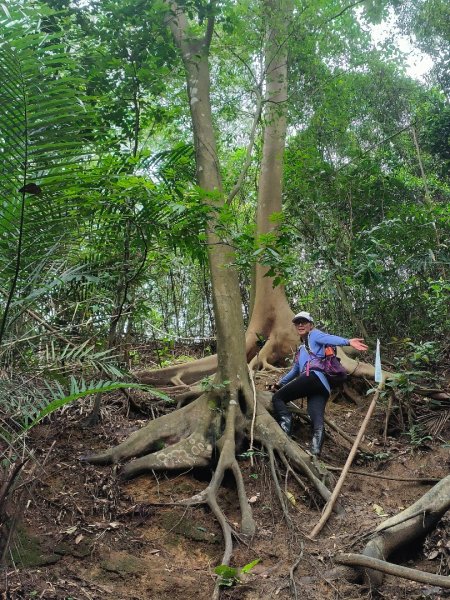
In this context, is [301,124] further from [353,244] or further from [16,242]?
[16,242]

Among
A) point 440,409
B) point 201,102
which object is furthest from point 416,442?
point 201,102

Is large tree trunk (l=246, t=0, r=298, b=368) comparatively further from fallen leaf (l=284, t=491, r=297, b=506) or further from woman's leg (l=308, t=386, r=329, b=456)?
fallen leaf (l=284, t=491, r=297, b=506)

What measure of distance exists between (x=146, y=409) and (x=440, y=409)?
3639 millimetres

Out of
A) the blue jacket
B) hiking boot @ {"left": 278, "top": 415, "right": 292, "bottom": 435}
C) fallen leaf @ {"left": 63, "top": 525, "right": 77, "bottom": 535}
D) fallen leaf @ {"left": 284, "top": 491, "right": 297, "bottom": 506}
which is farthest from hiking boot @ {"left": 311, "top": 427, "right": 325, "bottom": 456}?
fallen leaf @ {"left": 63, "top": 525, "right": 77, "bottom": 535}

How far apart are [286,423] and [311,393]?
1.52 ft

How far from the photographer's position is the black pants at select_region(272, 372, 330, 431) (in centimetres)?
617

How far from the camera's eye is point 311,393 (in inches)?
245

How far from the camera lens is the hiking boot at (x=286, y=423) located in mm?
6348

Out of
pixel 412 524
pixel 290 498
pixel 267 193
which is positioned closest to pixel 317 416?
pixel 290 498

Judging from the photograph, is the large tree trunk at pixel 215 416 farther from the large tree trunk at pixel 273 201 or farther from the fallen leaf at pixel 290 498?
the large tree trunk at pixel 273 201

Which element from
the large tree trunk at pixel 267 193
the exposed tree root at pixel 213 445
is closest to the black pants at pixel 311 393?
the exposed tree root at pixel 213 445

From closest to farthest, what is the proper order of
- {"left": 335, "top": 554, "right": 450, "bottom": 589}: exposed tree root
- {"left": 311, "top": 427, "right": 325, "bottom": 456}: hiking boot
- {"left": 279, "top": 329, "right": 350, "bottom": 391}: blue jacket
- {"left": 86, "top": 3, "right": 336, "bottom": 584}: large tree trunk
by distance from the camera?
{"left": 335, "top": 554, "right": 450, "bottom": 589}: exposed tree root, {"left": 86, "top": 3, "right": 336, "bottom": 584}: large tree trunk, {"left": 279, "top": 329, "right": 350, "bottom": 391}: blue jacket, {"left": 311, "top": 427, "right": 325, "bottom": 456}: hiking boot

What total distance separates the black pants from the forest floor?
0.56 meters

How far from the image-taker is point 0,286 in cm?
305
